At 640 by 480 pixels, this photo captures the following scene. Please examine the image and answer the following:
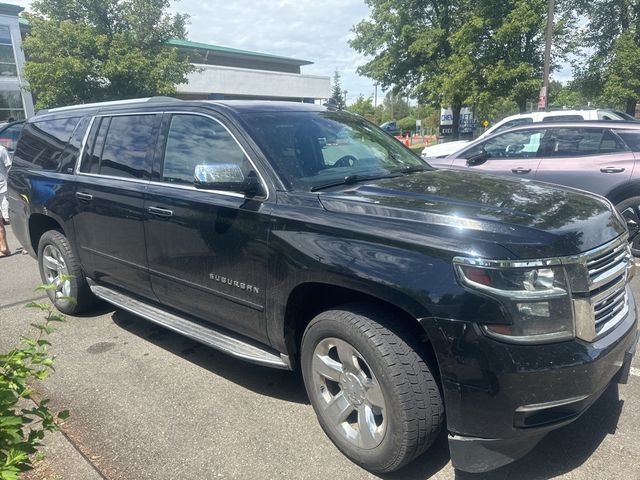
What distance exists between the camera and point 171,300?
3.81 m

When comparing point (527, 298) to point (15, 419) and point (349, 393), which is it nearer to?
point (349, 393)

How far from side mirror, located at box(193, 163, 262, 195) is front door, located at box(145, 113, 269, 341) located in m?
0.10

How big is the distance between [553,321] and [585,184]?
5.00 meters

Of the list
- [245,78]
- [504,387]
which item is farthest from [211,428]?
[245,78]

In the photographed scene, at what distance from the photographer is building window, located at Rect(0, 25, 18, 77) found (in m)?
28.3

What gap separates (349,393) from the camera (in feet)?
8.96

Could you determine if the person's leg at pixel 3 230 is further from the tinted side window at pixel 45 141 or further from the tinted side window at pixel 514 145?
the tinted side window at pixel 514 145

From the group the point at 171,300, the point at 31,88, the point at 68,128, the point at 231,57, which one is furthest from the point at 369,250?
the point at 231,57

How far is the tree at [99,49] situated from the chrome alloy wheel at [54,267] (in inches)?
686

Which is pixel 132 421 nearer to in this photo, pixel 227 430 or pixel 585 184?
pixel 227 430

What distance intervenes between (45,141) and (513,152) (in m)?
5.84

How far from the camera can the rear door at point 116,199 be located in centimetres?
389

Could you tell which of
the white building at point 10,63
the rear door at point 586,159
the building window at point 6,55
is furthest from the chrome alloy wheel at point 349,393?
the building window at point 6,55

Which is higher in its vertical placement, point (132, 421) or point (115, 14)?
point (115, 14)
